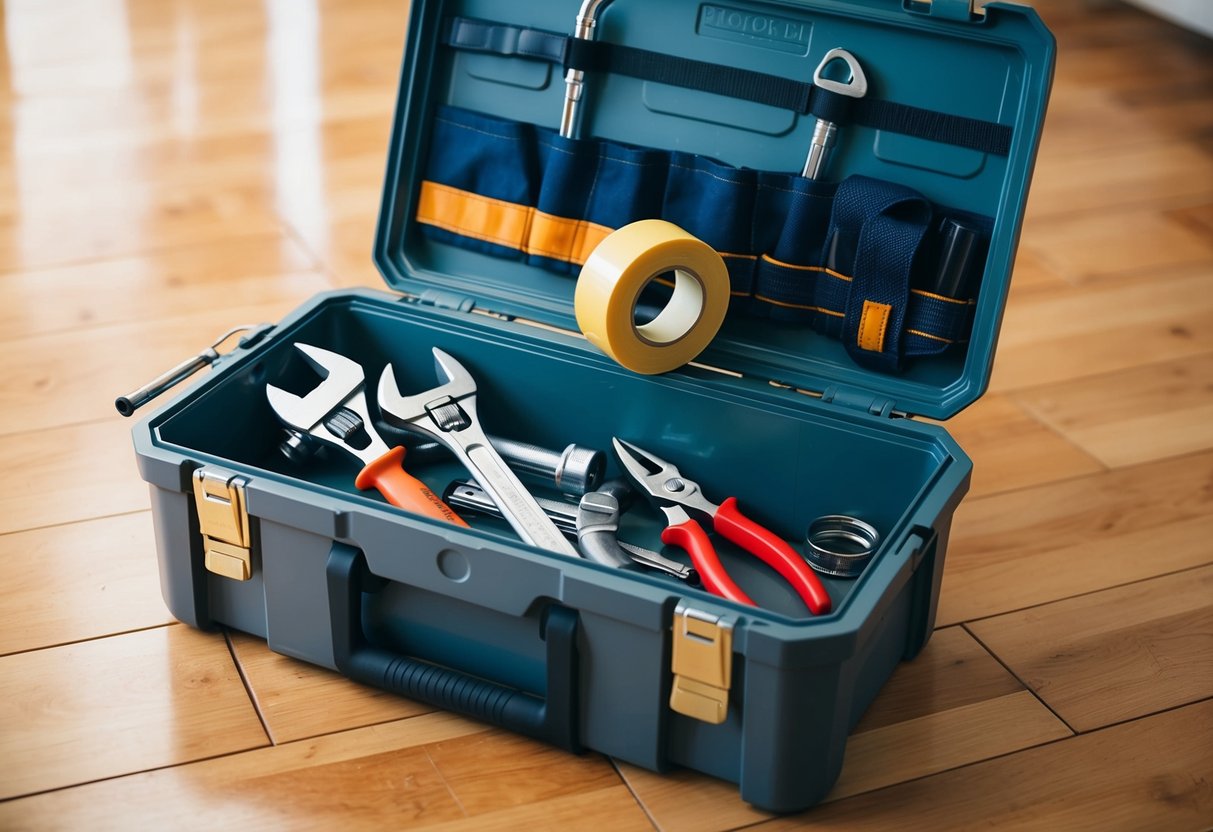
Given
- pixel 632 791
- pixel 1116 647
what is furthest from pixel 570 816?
pixel 1116 647

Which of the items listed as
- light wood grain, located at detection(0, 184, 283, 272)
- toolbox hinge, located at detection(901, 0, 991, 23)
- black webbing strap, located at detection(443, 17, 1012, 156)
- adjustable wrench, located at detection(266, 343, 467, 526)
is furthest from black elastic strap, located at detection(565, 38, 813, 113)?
light wood grain, located at detection(0, 184, 283, 272)

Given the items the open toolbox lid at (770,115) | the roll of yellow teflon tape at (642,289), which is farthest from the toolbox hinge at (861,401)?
the roll of yellow teflon tape at (642,289)

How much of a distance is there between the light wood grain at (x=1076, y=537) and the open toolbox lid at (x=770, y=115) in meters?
0.20

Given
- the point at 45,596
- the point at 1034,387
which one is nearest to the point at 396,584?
the point at 45,596

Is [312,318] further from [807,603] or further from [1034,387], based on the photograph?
[1034,387]

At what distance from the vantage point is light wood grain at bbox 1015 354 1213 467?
1417mm

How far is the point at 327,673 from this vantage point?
107cm

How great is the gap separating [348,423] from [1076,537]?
661 mm

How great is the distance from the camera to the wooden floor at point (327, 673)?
97 cm

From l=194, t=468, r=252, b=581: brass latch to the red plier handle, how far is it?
12.9 inches

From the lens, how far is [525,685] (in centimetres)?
103

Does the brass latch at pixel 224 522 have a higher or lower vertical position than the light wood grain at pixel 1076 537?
higher

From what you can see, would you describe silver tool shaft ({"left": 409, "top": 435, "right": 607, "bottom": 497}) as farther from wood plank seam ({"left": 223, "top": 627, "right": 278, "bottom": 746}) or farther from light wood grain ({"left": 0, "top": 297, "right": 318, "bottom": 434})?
light wood grain ({"left": 0, "top": 297, "right": 318, "bottom": 434})

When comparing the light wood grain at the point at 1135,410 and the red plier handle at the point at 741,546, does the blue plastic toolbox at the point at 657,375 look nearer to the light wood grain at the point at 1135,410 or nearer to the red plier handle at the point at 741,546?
the red plier handle at the point at 741,546
